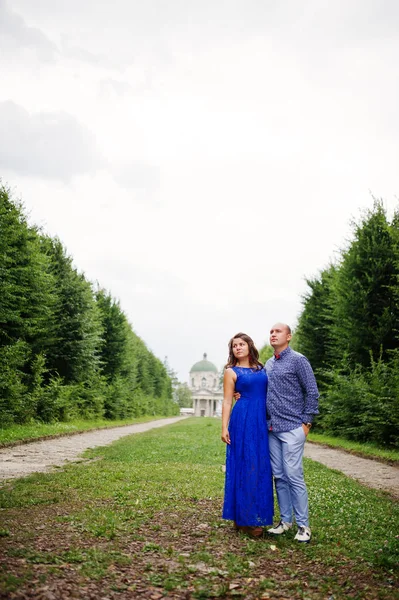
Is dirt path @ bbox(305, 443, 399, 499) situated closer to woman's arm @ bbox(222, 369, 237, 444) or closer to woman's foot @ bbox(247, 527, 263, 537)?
woman's foot @ bbox(247, 527, 263, 537)

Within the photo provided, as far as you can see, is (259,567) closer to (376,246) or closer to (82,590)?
(82,590)

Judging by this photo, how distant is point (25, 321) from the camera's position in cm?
2227

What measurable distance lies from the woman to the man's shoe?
0.18 meters

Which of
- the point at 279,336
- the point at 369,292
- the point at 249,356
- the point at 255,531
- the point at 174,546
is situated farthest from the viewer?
the point at 369,292

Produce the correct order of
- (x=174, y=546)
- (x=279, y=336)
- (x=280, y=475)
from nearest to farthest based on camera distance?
(x=174, y=546) < (x=280, y=475) < (x=279, y=336)

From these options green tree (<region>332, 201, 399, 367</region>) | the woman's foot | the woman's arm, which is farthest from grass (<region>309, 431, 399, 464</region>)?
the woman's arm

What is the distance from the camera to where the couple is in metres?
6.26

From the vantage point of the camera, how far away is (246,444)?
21.1 feet

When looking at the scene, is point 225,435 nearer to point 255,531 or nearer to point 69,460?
point 255,531

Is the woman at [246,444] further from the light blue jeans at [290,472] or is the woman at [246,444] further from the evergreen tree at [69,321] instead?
the evergreen tree at [69,321]

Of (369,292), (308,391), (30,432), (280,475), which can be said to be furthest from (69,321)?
(308,391)

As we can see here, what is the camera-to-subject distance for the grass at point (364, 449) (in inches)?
618

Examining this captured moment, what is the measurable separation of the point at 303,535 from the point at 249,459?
3.58 feet

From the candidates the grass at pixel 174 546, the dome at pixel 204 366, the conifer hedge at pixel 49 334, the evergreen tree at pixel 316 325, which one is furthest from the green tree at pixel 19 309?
the dome at pixel 204 366
